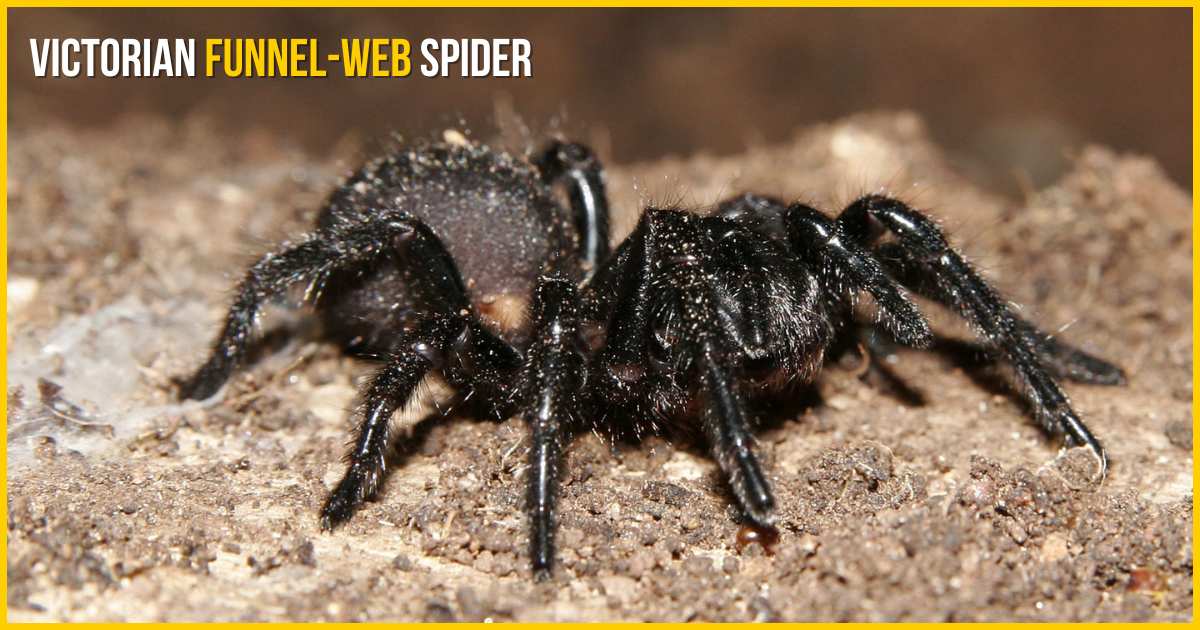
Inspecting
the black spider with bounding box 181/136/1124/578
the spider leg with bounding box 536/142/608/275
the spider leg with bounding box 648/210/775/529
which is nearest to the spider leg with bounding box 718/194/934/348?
the black spider with bounding box 181/136/1124/578

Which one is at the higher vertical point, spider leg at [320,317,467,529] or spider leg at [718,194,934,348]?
spider leg at [718,194,934,348]

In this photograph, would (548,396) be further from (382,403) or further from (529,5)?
(529,5)

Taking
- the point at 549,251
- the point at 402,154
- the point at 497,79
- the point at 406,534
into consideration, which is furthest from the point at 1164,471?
the point at 497,79

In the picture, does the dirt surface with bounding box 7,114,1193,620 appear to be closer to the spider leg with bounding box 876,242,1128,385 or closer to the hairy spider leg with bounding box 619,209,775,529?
the spider leg with bounding box 876,242,1128,385

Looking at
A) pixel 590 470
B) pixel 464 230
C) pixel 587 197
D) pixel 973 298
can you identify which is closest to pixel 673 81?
pixel 587 197

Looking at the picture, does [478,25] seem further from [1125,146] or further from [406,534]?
[406,534]
